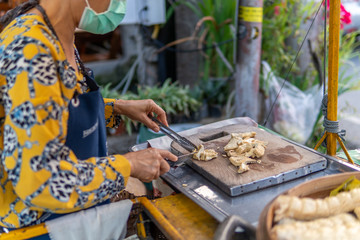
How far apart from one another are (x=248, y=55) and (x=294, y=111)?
2.48 feet

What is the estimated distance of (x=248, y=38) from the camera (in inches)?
130

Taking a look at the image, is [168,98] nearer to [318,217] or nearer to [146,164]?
[146,164]

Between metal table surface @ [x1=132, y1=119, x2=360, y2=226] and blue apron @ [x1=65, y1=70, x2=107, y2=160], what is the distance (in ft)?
1.19

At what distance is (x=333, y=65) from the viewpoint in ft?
5.57

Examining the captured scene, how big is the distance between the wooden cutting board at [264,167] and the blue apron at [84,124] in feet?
1.46

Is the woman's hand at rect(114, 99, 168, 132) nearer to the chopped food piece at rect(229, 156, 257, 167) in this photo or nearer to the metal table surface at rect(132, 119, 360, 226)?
the metal table surface at rect(132, 119, 360, 226)

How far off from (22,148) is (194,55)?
3.92m

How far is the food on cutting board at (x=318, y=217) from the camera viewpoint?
3.53 feet

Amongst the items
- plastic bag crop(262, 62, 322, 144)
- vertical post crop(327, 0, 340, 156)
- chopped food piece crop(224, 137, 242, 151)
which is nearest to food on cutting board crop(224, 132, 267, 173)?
chopped food piece crop(224, 137, 242, 151)

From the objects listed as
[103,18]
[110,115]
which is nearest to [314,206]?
[103,18]

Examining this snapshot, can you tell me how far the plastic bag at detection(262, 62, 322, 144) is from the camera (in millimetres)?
A: 3680

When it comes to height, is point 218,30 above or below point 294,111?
above

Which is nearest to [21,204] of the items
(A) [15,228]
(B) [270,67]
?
(A) [15,228]

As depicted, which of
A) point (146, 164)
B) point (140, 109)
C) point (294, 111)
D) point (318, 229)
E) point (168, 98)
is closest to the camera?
point (318, 229)
